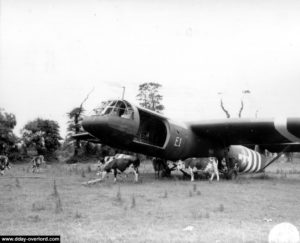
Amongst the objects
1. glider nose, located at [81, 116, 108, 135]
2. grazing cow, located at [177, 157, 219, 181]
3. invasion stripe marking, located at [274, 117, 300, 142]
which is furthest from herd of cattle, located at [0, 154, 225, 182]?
invasion stripe marking, located at [274, 117, 300, 142]

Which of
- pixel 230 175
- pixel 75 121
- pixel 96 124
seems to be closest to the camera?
pixel 96 124

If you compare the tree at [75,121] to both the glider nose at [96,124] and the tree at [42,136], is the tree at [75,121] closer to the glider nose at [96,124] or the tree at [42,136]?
the tree at [42,136]

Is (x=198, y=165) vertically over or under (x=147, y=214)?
over

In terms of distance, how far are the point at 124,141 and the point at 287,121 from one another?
26.1 ft

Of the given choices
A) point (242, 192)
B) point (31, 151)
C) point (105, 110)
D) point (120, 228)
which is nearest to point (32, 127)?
point (31, 151)

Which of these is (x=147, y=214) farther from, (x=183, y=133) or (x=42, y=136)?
(x=42, y=136)

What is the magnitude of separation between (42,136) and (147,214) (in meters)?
39.8

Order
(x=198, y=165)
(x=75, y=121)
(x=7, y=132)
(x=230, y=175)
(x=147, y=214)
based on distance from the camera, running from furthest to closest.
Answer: (x=75, y=121), (x=7, y=132), (x=230, y=175), (x=198, y=165), (x=147, y=214)

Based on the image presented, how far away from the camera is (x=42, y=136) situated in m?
46.8

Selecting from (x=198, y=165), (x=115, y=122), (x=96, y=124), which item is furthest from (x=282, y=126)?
(x=96, y=124)

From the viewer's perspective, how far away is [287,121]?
59.1ft

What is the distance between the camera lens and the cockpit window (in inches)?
628

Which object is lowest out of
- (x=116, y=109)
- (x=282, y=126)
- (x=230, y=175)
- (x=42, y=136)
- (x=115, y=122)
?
(x=230, y=175)

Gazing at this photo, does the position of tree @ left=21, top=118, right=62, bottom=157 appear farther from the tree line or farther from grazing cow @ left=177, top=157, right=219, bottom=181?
grazing cow @ left=177, top=157, right=219, bottom=181
